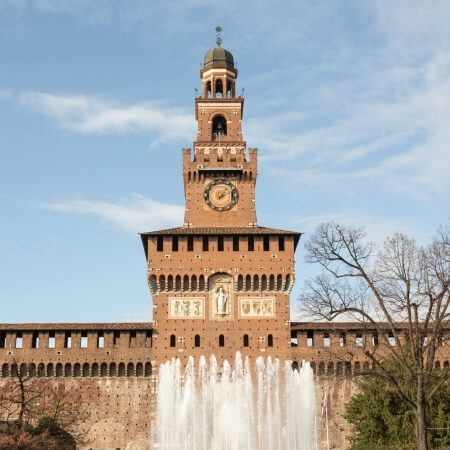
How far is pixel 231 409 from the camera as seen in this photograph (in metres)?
37.0

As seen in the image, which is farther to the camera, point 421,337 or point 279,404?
point 279,404

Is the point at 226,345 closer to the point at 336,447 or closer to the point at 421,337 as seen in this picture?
the point at 336,447

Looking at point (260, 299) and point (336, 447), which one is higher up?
point (260, 299)

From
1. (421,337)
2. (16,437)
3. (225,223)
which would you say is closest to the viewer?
(421,337)

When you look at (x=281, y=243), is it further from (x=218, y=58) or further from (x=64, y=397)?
(x=64, y=397)

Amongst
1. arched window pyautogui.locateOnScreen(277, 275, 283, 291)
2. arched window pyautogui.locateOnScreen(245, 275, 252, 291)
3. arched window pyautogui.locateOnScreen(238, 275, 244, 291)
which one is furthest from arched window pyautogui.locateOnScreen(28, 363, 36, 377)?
arched window pyautogui.locateOnScreen(277, 275, 283, 291)

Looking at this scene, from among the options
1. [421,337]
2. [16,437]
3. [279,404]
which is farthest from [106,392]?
[421,337]

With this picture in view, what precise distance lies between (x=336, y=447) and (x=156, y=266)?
42.4ft

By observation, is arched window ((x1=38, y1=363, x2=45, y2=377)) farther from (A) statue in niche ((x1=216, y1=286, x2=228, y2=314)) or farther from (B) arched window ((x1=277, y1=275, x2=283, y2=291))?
(B) arched window ((x1=277, y1=275, x2=283, y2=291))

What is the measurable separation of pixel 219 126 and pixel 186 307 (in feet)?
39.4

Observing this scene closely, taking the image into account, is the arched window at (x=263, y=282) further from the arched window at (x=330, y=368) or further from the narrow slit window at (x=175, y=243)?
the arched window at (x=330, y=368)

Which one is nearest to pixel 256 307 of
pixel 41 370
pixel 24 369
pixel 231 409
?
pixel 231 409

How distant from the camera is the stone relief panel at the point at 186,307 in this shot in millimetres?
38406

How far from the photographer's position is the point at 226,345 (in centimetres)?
3788
